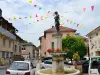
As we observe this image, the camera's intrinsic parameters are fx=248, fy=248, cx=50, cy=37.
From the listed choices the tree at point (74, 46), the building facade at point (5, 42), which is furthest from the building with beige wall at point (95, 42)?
the building facade at point (5, 42)

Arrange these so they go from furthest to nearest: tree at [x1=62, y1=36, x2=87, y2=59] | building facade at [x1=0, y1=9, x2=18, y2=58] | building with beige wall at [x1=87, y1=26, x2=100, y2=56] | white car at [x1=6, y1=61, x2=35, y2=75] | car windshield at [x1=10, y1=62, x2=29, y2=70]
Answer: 1. tree at [x1=62, y1=36, x2=87, y2=59]
2. building with beige wall at [x1=87, y1=26, x2=100, y2=56]
3. building facade at [x1=0, y1=9, x2=18, y2=58]
4. car windshield at [x1=10, y1=62, x2=29, y2=70]
5. white car at [x1=6, y1=61, x2=35, y2=75]

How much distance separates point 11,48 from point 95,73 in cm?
4060

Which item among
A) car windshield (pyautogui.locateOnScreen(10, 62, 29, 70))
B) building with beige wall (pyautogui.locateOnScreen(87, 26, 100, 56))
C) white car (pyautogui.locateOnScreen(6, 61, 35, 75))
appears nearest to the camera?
white car (pyautogui.locateOnScreen(6, 61, 35, 75))

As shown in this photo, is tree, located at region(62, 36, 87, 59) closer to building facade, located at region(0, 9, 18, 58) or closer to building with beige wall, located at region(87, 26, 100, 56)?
building with beige wall, located at region(87, 26, 100, 56)

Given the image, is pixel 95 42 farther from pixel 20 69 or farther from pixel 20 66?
pixel 20 69

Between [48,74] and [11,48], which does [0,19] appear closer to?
[11,48]

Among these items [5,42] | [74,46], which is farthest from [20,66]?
[74,46]

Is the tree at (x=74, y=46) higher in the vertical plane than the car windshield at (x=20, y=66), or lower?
higher

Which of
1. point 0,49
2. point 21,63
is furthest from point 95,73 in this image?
point 0,49

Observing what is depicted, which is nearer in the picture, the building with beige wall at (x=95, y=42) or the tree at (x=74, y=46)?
the building with beige wall at (x=95, y=42)

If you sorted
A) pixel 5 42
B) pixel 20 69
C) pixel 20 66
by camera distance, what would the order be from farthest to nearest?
pixel 5 42, pixel 20 66, pixel 20 69

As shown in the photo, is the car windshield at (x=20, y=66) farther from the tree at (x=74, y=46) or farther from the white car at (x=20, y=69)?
the tree at (x=74, y=46)

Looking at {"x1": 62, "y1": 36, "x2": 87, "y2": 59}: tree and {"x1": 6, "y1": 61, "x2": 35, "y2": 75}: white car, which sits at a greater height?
{"x1": 62, "y1": 36, "x2": 87, "y2": 59}: tree

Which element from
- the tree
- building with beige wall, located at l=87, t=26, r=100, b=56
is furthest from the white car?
the tree
